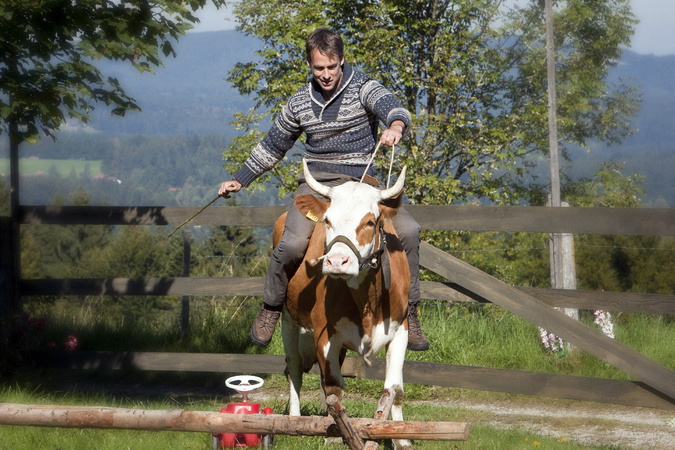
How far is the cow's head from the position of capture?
378cm

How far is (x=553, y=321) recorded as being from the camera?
6164 millimetres

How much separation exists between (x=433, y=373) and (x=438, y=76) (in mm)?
9444

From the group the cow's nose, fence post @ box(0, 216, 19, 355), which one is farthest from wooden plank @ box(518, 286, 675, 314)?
fence post @ box(0, 216, 19, 355)

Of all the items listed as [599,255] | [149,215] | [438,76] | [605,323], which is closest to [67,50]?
[149,215]

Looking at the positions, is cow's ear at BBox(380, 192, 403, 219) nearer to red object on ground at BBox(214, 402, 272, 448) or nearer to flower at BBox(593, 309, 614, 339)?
red object on ground at BBox(214, 402, 272, 448)

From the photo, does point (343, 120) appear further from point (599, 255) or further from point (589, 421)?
point (599, 255)

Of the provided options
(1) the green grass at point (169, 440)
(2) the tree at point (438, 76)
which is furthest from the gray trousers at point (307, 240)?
(2) the tree at point (438, 76)

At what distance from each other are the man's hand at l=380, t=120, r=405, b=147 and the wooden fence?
1831mm

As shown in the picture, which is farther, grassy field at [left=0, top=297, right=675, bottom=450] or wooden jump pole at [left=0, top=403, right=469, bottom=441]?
grassy field at [left=0, top=297, right=675, bottom=450]

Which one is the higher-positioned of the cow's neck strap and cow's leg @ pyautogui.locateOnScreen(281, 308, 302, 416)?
the cow's neck strap

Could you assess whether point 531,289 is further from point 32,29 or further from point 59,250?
point 59,250

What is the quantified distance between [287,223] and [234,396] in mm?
2959

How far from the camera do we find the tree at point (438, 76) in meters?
14.5

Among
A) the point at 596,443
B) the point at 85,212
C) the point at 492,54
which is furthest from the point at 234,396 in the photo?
the point at 492,54
